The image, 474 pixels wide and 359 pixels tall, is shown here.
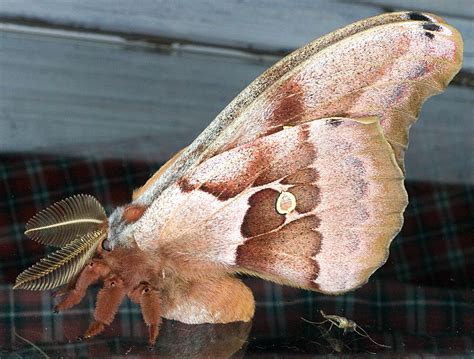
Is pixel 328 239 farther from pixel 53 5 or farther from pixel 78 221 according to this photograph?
pixel 53 5

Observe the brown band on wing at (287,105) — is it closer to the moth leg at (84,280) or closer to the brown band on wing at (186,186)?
the brown band on wing at (186,186)

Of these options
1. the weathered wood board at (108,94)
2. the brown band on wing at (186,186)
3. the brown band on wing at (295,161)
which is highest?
A: the weathered wood board at (108,94)

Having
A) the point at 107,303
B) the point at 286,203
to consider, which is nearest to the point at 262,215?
the point at 286,203

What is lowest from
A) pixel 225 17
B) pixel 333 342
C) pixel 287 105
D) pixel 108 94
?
pixel 333 342

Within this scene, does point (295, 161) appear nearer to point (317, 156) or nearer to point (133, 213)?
point (317, 156)

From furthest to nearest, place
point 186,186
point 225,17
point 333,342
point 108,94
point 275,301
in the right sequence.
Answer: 1. point 108,94
2. point 225,17
3. point 275,301
4. point 333,342
5. point 186,186

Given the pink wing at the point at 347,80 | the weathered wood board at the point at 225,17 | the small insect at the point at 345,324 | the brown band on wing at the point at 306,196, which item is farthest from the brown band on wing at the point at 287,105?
the weathered wood board at the point at 225,17
